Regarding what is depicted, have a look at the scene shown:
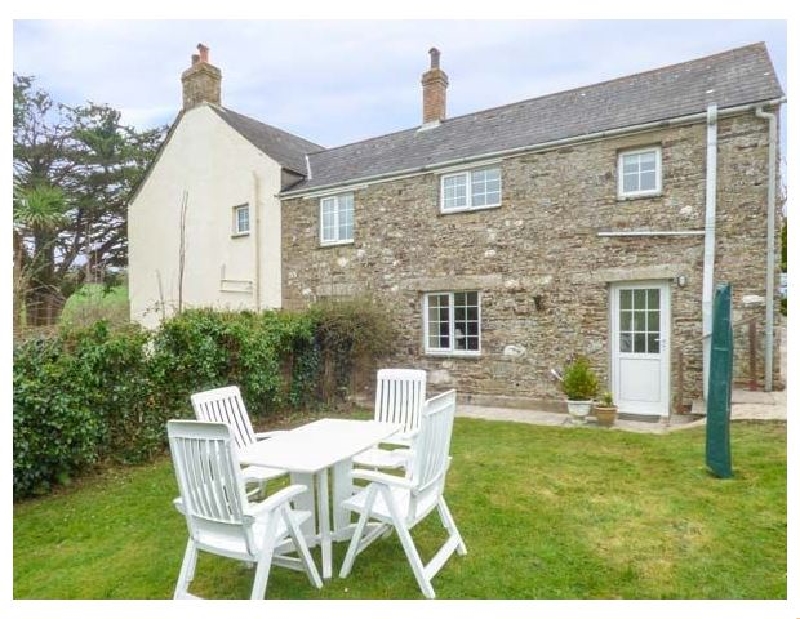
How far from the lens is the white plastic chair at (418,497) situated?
10.3 feet

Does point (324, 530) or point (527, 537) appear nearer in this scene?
point (324, 530)

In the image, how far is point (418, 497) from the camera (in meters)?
3.29

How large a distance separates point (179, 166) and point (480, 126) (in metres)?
8.33

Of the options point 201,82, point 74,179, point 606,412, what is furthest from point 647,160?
point 74,179

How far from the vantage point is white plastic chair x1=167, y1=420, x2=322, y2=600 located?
2721mm

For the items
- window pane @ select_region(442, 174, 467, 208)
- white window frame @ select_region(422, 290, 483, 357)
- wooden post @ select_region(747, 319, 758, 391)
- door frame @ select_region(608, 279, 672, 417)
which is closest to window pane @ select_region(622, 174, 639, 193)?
door frame @ select_region(608, 279, 672, 417)

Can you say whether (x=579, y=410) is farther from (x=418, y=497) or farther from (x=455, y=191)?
(x=418, y=497)

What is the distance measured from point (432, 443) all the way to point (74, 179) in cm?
1876

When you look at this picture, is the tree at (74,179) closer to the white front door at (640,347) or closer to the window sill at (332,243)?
the window sill at (332,243)

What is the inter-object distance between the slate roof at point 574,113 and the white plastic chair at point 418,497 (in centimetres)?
697

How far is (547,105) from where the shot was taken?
10.0 metres

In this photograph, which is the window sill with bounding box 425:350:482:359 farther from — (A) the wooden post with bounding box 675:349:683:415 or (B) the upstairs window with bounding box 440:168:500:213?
(A) the wooden post with bounding box 675:349:683:415
